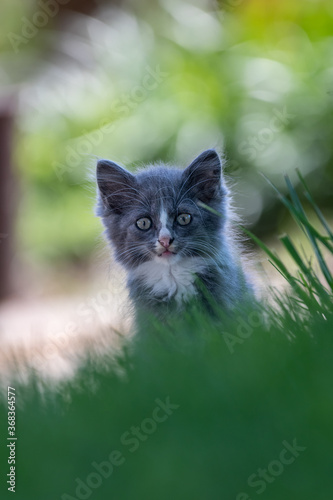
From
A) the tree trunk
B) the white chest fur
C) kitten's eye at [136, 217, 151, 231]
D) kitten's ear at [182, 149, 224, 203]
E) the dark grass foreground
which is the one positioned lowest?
the dark grass foreground

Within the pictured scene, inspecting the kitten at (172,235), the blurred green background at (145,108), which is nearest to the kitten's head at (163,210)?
the kitten at (172,235)

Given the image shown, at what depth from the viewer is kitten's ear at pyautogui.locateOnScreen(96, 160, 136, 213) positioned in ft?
9.29

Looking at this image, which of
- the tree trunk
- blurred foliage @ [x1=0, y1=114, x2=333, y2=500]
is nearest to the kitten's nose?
blurred foliage @ [x1=0, y1=114, x2=333, y2=500]

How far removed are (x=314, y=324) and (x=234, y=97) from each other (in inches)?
254

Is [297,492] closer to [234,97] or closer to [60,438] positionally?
[60,438]

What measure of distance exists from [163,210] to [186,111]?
530 centimetres

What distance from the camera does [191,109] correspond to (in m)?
7.88

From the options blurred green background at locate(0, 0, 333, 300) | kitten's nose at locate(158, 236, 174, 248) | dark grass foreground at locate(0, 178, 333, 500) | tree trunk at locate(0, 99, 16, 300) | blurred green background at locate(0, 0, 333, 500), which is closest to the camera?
dark grass foreground at locate(0, 178, 333, 500)

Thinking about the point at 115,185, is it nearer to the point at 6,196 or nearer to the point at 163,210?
the point at 163,210

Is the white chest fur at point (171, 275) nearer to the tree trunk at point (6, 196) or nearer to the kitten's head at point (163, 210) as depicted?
the kitten's head at point (163, 210)

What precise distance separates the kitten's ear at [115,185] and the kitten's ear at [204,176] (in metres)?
0.22

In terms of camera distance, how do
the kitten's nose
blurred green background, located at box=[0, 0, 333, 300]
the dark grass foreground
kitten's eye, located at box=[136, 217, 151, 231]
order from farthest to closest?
blurred green background, located at box=[0, 0, 333, 300], kitten's eye, located at box=[136, 217, 151, 231], the kitten's nose, the dark grass foreground

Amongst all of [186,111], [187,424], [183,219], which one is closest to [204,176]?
[183,219]

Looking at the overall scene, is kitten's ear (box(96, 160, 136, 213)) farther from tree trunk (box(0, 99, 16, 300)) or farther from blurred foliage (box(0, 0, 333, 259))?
blurred foliage (box(0, 0, 333, 259))
